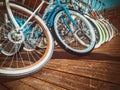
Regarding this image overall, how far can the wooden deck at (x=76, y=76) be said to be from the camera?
2.68ft

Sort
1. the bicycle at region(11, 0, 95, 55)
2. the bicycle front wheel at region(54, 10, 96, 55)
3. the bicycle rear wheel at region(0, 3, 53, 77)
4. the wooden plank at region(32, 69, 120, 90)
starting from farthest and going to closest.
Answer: the bicycle front wheel at region(54, 10, 96, 55) → the bicycle at region(11, 0, 95, 55) → the bicycle rear wheel at region(0, 3, 53, 77) → the wooden plank at region(32, 69, 120, 90)

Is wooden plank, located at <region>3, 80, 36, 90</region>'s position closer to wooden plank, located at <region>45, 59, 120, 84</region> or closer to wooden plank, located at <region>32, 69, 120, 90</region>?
wooden plank, located at <region>32, 69, 120, 90</region>

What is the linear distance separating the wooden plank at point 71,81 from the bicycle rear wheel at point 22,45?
0.29 ft

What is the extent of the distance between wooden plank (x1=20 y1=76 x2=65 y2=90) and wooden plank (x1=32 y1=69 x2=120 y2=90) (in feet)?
0.08

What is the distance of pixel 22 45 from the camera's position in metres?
1.41

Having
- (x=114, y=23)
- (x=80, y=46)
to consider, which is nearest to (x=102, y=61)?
(x=80, y=46)

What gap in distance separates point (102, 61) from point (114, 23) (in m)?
0.65

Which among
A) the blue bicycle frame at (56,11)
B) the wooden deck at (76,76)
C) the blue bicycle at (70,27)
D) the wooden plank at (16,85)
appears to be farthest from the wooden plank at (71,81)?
the blue bicycle frame at (56,11)

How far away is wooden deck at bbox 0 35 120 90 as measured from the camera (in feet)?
2.68

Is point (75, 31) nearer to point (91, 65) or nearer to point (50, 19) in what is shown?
point (50, 19)

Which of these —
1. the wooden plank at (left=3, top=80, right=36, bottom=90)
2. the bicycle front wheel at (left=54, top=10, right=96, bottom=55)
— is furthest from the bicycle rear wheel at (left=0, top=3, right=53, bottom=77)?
the bicycle front wheel at (left=54, top=10, right=96, bottom=55)

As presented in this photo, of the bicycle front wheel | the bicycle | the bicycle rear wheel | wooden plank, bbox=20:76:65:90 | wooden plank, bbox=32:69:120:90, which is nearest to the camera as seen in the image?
wooden plank, bbox=32:69:120:90

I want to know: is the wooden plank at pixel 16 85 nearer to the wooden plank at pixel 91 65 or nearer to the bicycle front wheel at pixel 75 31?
the wooden plank at pixel 91 65

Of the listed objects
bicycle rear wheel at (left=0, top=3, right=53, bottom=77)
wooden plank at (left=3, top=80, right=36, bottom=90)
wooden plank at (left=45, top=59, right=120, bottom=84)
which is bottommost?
wooden plank at (left=3, top=80, right=36, bottom=90)
